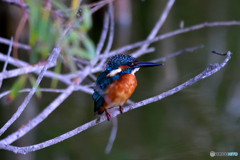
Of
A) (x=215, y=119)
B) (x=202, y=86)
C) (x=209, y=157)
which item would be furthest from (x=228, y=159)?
(x=202, y=86)

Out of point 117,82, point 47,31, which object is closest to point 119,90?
point 117,82

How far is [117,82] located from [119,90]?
0.04 m

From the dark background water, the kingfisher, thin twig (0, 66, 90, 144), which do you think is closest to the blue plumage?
the kingfisher

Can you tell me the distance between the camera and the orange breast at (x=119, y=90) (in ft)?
6.16

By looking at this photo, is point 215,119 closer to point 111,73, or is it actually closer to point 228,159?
point 228,159

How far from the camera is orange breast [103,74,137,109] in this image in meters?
1.88

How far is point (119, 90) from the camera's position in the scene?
1874 millimetres

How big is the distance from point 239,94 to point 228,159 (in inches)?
54.6

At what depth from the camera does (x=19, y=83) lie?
1905 millimetres

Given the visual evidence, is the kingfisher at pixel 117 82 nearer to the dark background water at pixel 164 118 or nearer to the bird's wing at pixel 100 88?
the bird's wing at pixel 100 88

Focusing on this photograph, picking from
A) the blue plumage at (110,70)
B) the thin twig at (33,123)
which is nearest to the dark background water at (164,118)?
the thin twig at (33,123)

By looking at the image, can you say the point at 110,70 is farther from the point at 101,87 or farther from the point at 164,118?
the point at 164,118

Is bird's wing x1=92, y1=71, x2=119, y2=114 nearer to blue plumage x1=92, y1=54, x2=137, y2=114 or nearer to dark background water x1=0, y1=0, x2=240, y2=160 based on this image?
blue plumage x1=92, y1=54, x2=137, y2=114

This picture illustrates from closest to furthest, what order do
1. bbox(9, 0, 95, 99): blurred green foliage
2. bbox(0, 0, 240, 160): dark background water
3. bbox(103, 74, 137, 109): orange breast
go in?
bbox(9, 0, 95, 99): blurred green foliage → bbox(103, 74, 137, 109): orange breast → bbox(0, 0, 240, 160): dark background water
